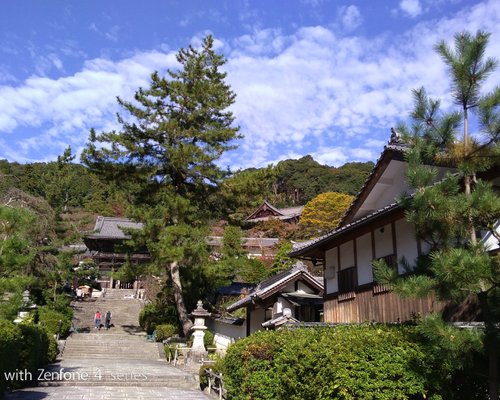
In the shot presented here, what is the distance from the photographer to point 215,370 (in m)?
12.6

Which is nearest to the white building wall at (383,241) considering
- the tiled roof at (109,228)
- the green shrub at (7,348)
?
the green shrub at (7,348)

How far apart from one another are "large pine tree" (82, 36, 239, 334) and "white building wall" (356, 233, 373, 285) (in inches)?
395

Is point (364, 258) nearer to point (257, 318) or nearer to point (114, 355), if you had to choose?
point (257, 318)

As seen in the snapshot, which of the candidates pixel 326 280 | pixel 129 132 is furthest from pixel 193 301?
pixel 326 280

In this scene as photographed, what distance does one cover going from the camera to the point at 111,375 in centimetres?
1457

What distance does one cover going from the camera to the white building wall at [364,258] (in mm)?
11906

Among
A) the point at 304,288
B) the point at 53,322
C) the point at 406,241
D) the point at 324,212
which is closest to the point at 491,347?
→ the point at 406,241

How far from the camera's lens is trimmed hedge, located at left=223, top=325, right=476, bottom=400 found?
5.23 metres

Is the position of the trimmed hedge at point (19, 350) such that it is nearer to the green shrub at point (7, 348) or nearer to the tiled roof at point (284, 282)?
the green shrub at point (7, 348)

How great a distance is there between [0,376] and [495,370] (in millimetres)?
9014

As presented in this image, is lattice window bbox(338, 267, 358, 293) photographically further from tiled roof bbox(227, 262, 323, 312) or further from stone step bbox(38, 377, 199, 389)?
stone step bbox(38, 377, 199, 389)

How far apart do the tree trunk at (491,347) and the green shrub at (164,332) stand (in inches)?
829

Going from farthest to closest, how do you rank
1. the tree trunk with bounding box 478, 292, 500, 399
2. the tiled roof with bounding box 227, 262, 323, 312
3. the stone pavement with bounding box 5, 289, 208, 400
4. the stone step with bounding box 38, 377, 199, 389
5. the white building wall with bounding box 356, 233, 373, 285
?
1. the tiled roof with bounding box 227, 262, 323, 312
2. the stone step with bounding box 38, 377, 199, 389
3. the stone pavement with bounding box 5, 289, 208, 400
4. the white building wall with bounding box 356, 233, 373, 285
5. the tree trunk with bounding box 478, 292, 500, 399

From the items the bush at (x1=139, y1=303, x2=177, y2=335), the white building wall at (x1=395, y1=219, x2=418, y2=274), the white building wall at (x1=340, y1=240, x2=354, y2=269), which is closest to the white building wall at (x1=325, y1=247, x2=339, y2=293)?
the white building wall at (x1=340, y1=240, x2=354, y2=269)
